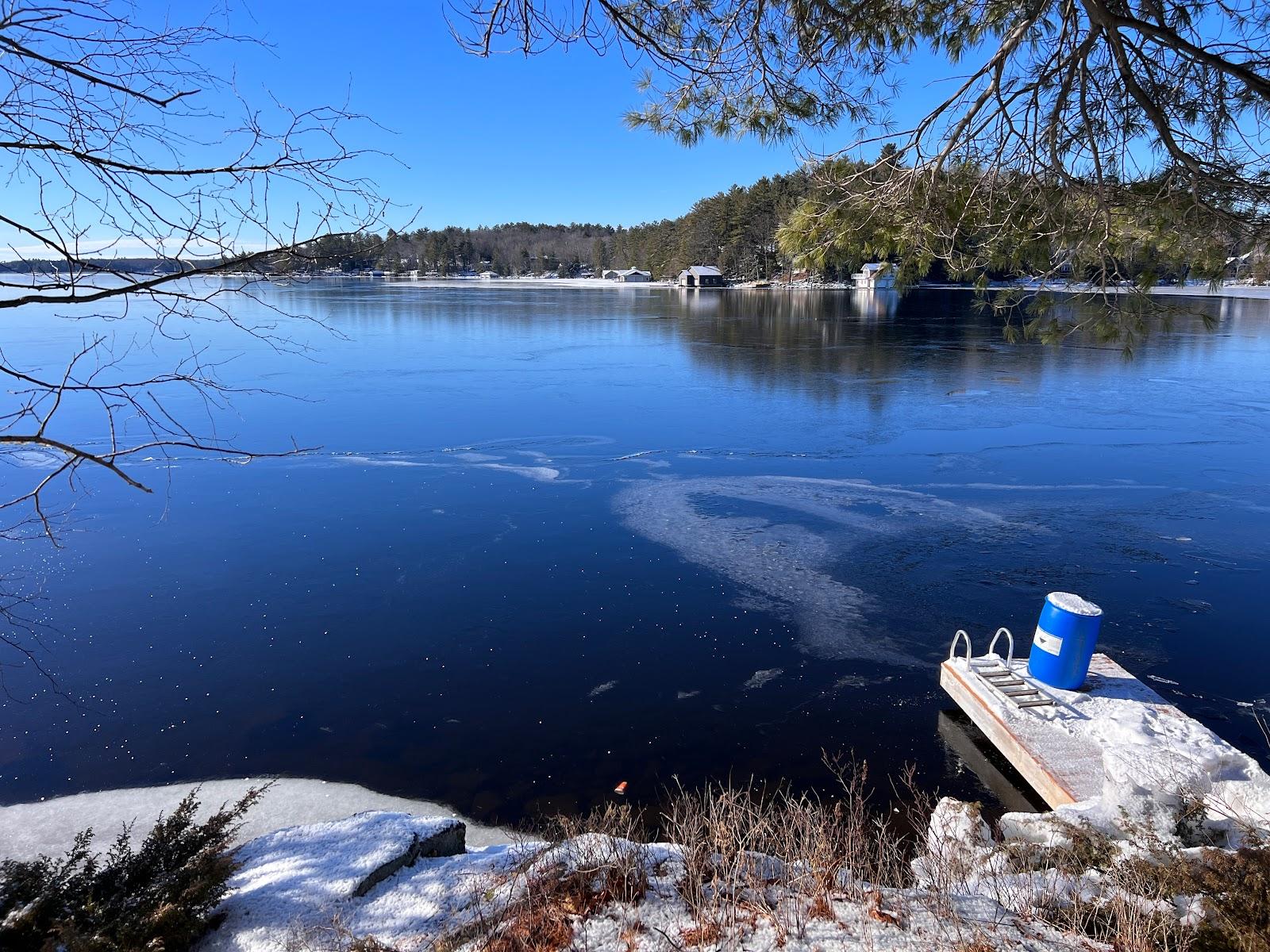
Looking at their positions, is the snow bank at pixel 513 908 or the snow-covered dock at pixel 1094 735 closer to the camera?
the snow bank at pixel 513 908

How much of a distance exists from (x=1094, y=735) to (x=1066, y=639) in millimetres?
744

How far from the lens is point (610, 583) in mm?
8680

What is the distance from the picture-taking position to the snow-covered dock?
16.0ft

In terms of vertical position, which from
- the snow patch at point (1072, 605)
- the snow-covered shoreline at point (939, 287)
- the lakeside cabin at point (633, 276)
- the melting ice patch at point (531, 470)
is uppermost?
the lakeside cabin at point (633, 276)

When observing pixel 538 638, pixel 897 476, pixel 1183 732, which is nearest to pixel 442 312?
pixel 897 476

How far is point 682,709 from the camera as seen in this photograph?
6.39m

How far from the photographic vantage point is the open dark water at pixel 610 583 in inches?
235

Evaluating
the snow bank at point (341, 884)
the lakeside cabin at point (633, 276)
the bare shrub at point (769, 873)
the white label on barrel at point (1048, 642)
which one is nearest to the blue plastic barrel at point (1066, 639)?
the white label on barrel at point (1048, 642)

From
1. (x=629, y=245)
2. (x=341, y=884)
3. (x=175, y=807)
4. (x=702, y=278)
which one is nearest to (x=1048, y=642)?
(x=341, y=884)

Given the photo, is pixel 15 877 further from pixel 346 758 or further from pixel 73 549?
pixel 73 549

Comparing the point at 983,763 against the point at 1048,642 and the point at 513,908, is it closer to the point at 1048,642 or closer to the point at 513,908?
the point at 1048,642

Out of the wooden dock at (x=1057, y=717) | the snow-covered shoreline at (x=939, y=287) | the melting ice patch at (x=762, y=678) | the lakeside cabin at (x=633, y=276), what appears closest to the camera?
the wooden dock at (x=1057, y=717)

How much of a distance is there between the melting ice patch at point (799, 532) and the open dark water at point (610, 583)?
54mm

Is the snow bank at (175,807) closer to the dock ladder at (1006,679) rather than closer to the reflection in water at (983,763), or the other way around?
the reflection in water at (983,763)
